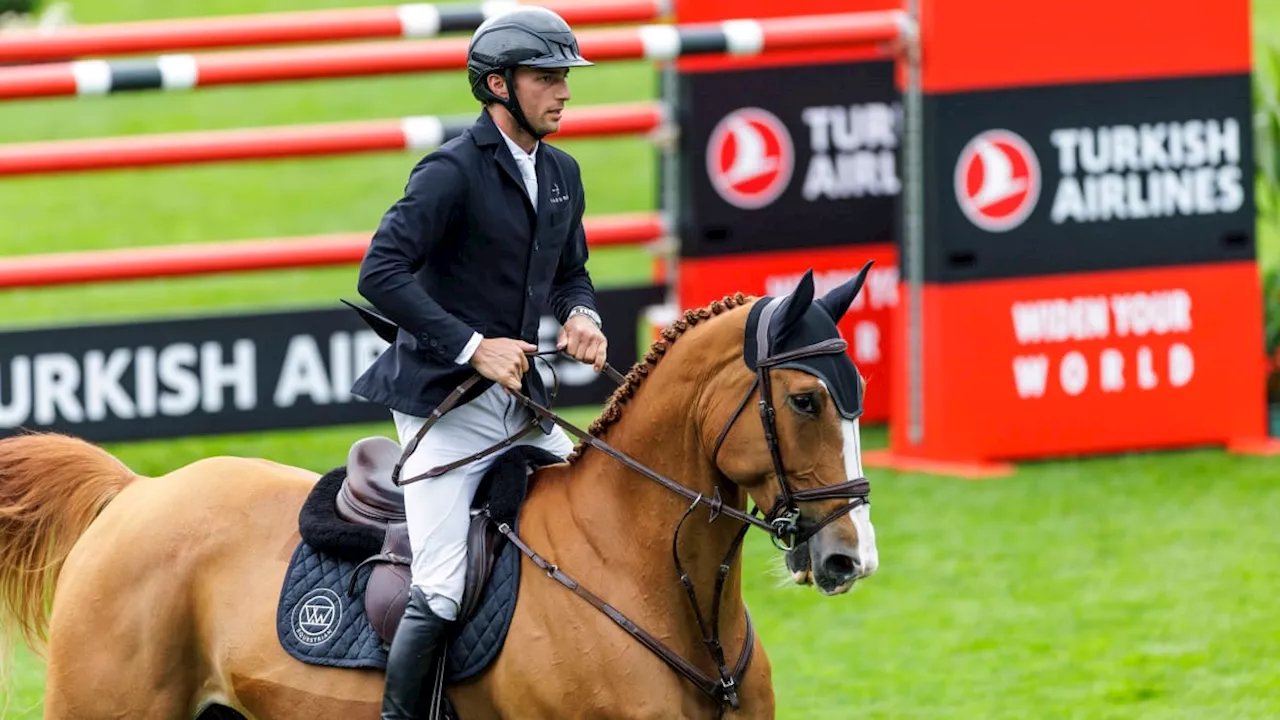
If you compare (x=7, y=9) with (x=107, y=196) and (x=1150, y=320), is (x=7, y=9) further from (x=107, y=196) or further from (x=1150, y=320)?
(x=1150, y=320)

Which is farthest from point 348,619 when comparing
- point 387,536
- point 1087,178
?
point 1087,178

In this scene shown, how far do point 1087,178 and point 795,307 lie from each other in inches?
250

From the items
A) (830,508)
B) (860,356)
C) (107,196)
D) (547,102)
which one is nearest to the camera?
(830,508)

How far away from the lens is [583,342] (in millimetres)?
5223

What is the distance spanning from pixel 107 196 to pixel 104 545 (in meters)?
16.9

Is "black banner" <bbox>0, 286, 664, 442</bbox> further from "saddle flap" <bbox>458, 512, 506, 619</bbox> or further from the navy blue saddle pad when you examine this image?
"saddle flap" <bbox>458, 512, 506, 619</bbox>

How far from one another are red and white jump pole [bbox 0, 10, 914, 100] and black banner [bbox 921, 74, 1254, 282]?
2.10 feet

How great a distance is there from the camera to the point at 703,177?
444 inches

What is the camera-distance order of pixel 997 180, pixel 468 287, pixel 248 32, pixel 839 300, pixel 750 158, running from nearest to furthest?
pixel 839 300 < pixel 468 287 < pixel 248 32 < pixel 997 180 < pixel 750 158

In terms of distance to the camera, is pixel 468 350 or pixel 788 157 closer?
pixel 468 350

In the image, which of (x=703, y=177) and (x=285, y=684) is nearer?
(x=285, y=684)

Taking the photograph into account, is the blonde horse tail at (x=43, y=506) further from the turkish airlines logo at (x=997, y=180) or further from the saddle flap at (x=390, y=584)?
the turkish airlines logo at (x=997, y=180)

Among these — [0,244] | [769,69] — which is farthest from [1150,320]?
[0,244]

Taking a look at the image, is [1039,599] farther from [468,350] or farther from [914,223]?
[468,350]
